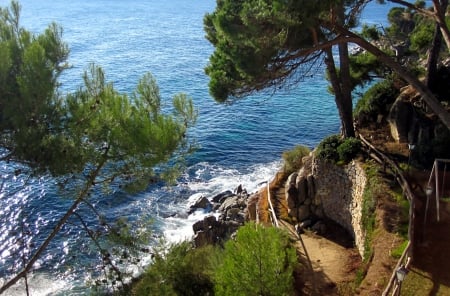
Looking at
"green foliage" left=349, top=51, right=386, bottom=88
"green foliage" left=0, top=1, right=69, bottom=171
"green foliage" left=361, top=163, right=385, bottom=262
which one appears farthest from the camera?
"green foliage" left=349, top=51, right=386, bottom=88

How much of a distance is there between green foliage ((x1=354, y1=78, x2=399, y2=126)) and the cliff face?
3057mm

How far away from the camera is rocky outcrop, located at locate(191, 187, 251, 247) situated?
75.7 ft

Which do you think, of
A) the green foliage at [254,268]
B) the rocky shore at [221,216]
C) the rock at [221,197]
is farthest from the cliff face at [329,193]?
the rock at [221,197]

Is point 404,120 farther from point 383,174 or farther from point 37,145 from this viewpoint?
point 37,145

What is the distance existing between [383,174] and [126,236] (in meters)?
8.47

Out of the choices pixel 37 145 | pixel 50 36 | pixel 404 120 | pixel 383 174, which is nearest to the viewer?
pixel 37 145

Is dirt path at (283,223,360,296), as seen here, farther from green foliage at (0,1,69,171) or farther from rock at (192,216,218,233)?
green foliage at (0,1,69,171)

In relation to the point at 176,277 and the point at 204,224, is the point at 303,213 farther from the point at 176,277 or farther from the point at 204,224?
the point at 204,224

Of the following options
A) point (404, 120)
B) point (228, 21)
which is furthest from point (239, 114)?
point (228, 21)

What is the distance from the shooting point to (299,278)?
13844 millimetres

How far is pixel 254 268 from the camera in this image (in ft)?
36.4

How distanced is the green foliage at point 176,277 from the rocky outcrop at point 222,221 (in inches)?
347

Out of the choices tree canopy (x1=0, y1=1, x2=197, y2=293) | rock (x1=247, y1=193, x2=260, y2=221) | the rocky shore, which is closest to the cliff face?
rock (x1=247, y1=193, x2=260, y2=221)

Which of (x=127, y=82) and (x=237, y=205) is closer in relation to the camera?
(x=237, y=205)
